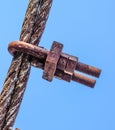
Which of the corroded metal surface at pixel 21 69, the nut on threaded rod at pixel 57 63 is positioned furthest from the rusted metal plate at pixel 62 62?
the corroded metal surface at pixel 21 69

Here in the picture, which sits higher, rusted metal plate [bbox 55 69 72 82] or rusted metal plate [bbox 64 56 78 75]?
rusted metal plate [bbox 64 56 78 75]

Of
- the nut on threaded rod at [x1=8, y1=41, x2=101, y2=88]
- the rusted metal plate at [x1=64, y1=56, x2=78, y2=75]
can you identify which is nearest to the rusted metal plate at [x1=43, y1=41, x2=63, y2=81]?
the nut on threaded rod at [x1=8, y1=41, x2=101, y2=88]

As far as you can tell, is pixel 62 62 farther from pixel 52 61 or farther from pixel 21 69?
pixel 21 69

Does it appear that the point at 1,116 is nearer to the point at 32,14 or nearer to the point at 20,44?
the point at 20,44

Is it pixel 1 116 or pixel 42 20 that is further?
pixel 42 20

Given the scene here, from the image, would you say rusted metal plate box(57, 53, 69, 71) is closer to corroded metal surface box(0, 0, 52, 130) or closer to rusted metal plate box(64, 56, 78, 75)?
rusted metal plate box(64, 56, 78, 75)

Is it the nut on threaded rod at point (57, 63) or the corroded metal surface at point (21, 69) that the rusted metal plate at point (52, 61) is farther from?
the corroded metal surface at point (21, 69)

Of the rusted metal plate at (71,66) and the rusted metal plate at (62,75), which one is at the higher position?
the rusted metal plate at (71,66)

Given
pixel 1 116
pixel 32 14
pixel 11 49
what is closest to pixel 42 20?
pixel 32 14

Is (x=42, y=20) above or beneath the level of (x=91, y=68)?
above
